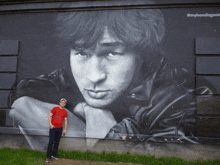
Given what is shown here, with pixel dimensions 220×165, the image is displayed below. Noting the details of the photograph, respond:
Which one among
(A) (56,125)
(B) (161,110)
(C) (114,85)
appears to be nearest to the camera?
(A) (56,125)

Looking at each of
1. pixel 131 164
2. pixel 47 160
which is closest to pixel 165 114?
pixel 131 164

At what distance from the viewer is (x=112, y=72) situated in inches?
161

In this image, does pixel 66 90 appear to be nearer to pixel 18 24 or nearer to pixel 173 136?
pixel 18 24

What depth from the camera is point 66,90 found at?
4.21 meters

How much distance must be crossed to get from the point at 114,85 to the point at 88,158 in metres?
2.08

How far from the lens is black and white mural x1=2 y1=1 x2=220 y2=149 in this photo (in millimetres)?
3836

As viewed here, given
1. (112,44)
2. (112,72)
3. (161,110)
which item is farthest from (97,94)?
(161,110)

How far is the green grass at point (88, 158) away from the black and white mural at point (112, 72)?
47 cm

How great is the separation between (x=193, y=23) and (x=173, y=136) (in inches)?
123

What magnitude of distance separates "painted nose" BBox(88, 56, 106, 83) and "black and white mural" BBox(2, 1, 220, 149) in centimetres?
3

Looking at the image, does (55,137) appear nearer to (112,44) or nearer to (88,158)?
(88,158)

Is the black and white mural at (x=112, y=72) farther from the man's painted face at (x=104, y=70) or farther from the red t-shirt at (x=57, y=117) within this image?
the red t-shirt at (x=57, y=117)

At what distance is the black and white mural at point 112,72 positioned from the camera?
151 inches

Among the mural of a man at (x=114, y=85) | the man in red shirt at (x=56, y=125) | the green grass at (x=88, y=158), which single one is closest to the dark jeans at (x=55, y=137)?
the man in red shirt at (x=56, y=125)
